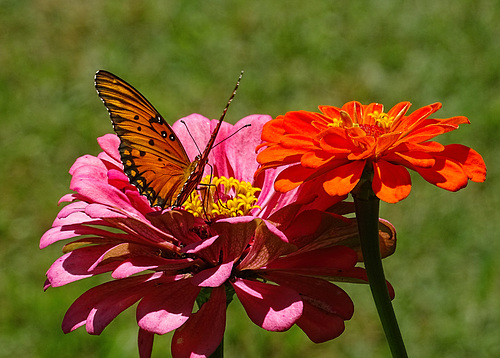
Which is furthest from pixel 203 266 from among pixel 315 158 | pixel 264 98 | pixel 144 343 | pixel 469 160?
pixel 264 98

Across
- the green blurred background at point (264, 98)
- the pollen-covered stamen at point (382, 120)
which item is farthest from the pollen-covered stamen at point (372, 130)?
the green blurred background at point (264, 98)

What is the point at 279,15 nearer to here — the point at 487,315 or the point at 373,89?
the point at 373,89

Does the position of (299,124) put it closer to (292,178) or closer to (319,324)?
(292,178)

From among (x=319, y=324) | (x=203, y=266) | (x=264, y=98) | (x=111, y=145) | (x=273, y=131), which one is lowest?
(x=319, y=324)

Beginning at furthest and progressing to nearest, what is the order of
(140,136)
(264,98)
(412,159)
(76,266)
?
(264,98), (140,136), (76,266), (412,159)

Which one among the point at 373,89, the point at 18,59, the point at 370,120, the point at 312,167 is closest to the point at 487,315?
the point at 373,89

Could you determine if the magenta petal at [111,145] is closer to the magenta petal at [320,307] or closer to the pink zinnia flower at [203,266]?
the pink zinnia flower at [203,266]
